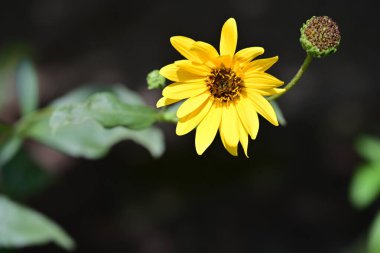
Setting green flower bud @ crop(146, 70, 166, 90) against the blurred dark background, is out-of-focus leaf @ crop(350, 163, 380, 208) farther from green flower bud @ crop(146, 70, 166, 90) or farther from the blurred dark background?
green flower bud @ crop(146, 70, 166, 90)

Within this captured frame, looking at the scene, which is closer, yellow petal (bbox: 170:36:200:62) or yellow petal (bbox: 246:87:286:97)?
yellow petal (bbox: 170:36:200:62)

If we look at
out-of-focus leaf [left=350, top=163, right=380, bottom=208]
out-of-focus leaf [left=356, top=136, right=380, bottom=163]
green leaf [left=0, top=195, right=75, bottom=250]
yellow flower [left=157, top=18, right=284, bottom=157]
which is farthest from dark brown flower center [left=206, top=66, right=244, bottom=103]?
out-of-focus leaf [left=356, top=136, right=380, bottom=163]

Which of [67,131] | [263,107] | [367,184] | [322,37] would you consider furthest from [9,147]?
[367,184]

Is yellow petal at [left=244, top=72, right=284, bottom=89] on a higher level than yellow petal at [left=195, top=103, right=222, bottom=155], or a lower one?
higher

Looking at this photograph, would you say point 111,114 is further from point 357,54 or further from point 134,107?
point 357,54

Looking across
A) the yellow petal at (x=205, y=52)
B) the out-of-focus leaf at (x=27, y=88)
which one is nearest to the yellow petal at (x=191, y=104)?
the yellow petal at (x=205, y=52)

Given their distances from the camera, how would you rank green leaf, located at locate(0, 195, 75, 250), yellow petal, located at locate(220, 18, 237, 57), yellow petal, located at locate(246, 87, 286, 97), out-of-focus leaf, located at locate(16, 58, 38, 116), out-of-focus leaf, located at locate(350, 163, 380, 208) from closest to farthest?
yellow petal, located at locate(220, 18, 237, 57) → yellow petal, located at locate(246, 87, 286, 97) → green leaf, located at locate(0, 195, 75, 250) → out-of-focus leaf, located at locate(16, 58, 38, 116) → out-of-focus leaf, located at locate(350, 163, 380, 208)

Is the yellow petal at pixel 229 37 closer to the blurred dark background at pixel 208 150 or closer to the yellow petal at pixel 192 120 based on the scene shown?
the yellow petal at pixel 192 120

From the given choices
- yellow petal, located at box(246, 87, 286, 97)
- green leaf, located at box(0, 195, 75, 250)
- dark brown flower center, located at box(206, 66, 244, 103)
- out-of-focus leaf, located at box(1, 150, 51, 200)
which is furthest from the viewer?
out-of-focus leaf, located at box(1, 150, 51, 200)
